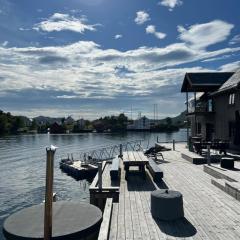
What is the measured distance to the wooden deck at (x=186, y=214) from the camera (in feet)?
26.2

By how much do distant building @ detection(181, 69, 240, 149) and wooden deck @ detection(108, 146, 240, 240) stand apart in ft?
42.7

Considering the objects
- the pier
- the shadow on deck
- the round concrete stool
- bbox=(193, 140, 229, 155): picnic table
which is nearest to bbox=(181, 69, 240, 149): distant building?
bbox=(193, 140, 229, 155): picnic table

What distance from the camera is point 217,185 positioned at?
13.4 m

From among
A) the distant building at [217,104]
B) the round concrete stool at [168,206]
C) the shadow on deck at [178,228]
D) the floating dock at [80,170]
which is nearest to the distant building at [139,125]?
the floating dock at [80,170]

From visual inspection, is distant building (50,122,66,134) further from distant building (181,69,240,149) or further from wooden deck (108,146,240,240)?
wooden deck (108,146,240,240)

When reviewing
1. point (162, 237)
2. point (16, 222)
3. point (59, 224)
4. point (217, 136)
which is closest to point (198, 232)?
point (162, 237)

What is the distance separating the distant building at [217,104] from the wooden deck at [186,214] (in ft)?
42.7

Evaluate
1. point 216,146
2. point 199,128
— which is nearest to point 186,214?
point 216,146

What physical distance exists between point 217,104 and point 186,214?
2225 centimetres

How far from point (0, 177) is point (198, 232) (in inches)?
1301

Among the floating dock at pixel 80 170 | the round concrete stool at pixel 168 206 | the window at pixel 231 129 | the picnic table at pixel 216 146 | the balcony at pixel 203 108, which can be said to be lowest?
the floating dock at pixel 80 170

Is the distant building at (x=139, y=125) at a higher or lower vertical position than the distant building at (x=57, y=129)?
higher

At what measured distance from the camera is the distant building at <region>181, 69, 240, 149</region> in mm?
26438

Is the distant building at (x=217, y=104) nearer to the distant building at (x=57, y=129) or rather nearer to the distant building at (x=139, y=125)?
the distant building at (x=139, y=125)
